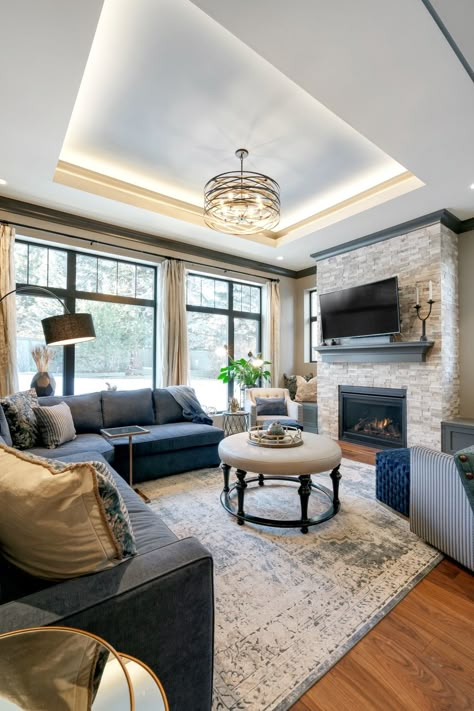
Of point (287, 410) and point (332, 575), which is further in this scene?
point (287, 410)

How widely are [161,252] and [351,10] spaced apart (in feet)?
12.2

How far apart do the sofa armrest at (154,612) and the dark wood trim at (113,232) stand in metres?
4.34

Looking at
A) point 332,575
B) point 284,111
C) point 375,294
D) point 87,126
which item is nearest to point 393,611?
point 332,575

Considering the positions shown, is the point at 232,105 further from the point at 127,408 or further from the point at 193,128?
the point at 127,408

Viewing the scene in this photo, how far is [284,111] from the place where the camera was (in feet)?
9.20

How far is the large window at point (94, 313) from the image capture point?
4.15 metres

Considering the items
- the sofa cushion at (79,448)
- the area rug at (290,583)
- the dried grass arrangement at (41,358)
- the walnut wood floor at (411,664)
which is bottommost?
the walnut wood floor at (411,664)

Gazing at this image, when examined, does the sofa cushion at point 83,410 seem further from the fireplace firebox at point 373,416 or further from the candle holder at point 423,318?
the candle holder at point 423,318

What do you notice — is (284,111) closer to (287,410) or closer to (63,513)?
(63,513)

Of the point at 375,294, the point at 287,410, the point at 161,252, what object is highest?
the point at 161,252

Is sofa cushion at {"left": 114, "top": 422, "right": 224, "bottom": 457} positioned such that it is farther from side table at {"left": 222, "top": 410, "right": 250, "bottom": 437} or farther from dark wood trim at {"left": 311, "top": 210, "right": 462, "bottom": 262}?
dark wood trim at {"left": 311, "top": 210, "right": 462, "bottom": 262}

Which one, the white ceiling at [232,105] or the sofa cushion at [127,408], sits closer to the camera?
the white ceiling at [232,105]

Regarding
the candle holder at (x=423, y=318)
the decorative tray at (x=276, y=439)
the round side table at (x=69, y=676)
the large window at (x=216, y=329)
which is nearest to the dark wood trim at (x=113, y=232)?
the large window at (x=216, y=329)

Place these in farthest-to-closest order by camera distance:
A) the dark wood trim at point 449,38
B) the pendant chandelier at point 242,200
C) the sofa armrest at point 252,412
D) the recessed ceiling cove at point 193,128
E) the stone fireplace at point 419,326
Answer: the sofa armrest at point 252,412 → the stone fireplace at point 419,326 → the pendant chandelier at point 242,200 → the recessed ceiling cove at point 193,128 → the dark wood trim at point 449,38
